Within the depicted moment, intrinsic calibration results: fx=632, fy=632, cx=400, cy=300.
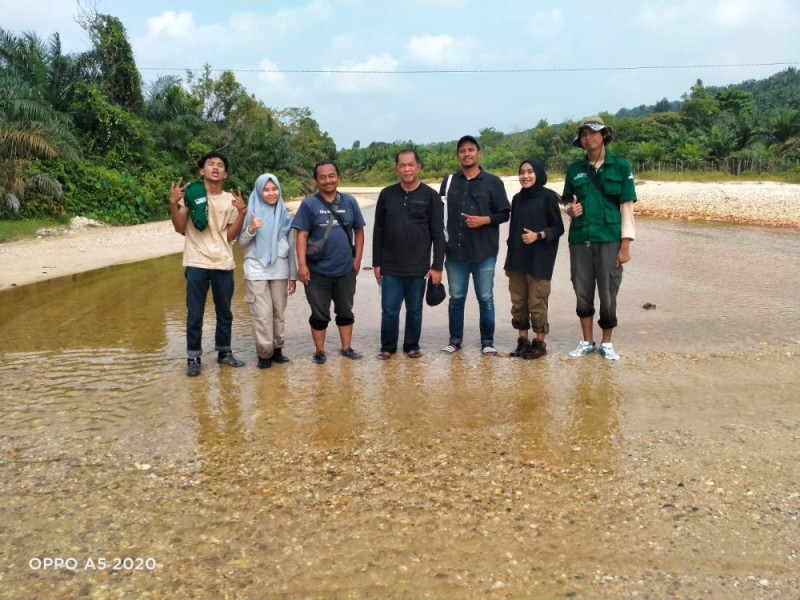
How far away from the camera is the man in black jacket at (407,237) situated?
5312 mm

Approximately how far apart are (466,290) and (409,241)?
70 centimetres

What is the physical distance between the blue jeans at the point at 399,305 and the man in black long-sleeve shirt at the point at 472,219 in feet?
1.04

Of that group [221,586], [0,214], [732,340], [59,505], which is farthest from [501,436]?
[0,214]

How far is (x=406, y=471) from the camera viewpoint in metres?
3.46

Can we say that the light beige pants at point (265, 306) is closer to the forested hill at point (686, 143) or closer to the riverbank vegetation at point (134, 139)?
the riverbank vegetation at point (134, 139)

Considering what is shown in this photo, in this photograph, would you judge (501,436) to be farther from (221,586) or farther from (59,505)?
(59,505)

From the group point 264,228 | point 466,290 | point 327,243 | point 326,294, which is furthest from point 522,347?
point 264,228

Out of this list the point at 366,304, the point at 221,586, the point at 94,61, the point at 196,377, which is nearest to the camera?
the point at 221,586

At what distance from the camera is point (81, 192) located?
1938cm

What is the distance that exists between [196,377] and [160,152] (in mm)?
23698

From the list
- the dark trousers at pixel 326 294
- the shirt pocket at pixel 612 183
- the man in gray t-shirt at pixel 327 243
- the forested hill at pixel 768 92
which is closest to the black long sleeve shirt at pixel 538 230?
the shirt pocket at pixel 612 183

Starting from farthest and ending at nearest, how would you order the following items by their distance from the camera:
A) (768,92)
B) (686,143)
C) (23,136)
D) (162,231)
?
(768,92), (686,143), (162,231), (23,136)

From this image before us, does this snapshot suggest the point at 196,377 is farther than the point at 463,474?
Yes

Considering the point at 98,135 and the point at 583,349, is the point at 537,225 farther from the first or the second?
the point at 98,135
